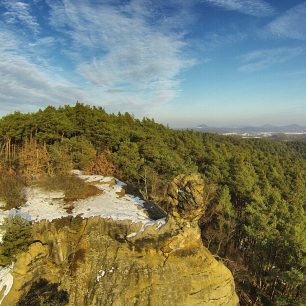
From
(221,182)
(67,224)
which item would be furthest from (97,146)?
(67,224)

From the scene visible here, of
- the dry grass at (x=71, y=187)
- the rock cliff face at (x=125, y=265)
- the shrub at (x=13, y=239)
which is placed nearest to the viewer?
the rock cliff face at (x=125, y=265)

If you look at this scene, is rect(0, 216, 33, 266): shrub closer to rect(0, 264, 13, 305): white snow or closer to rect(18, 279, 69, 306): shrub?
rect(0, 264, 13, 305): white snow

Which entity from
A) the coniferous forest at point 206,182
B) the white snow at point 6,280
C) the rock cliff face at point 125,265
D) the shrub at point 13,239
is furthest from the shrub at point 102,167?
the white snow at point 6,280

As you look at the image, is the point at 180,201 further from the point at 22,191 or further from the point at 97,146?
the point at 97,146

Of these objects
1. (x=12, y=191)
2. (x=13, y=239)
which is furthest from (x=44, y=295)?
(x=12, y=191)

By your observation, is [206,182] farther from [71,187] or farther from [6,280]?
[6,280]

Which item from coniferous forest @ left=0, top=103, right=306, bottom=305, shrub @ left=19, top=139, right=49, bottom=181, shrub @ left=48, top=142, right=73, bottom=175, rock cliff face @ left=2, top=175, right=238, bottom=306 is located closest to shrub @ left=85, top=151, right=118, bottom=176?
coniferous forest @ left=0, top=103, right=306, bottom=305

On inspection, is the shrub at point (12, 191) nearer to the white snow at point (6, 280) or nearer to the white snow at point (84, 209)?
the white snow at point (84, 209)
